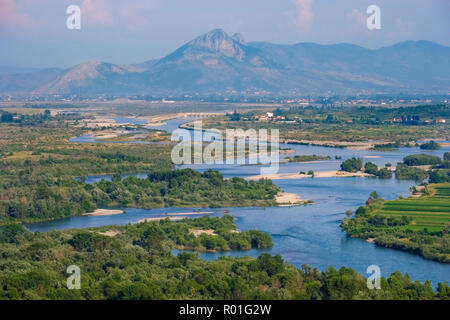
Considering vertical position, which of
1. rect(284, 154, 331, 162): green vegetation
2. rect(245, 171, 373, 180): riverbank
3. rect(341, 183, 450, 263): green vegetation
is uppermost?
rect(284, 154, 331, 162): green vegetation

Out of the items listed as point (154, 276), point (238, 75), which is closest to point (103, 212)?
point (154, 276)

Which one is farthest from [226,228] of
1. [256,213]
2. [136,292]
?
[136,292]

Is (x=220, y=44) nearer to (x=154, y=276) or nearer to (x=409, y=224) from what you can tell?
(x=409, y=224)

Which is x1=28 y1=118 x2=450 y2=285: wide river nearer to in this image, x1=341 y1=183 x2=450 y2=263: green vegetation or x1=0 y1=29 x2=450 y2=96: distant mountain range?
x1=341 y1=183 x2=450 y2=263: green vegetation

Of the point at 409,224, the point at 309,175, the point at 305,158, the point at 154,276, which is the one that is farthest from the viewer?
the point at 305,158

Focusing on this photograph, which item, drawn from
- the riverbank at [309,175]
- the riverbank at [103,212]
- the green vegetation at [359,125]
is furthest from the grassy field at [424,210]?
the green vegetation at [359,125]

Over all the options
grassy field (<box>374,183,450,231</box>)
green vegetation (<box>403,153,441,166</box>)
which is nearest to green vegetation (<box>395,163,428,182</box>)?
green vegetation (<box>403,153,441,166</box>)
